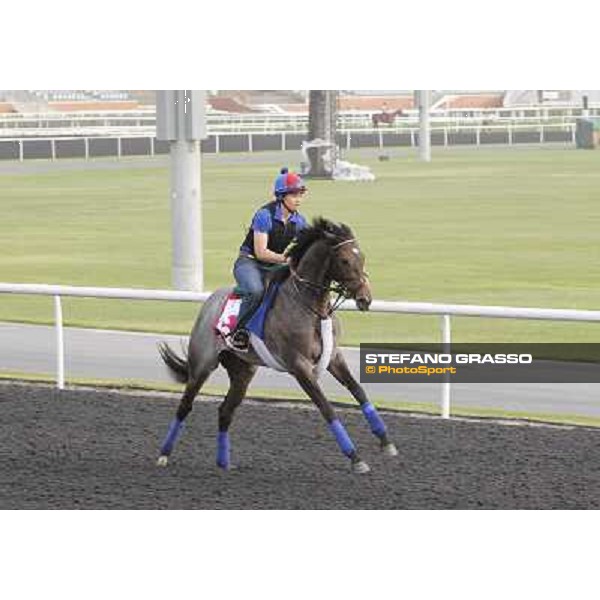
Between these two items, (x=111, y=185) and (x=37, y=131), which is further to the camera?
(x=37, y=131)

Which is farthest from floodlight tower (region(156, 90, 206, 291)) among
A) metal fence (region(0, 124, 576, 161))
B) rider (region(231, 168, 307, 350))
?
metal fence (region(0, 124, 576, 161))

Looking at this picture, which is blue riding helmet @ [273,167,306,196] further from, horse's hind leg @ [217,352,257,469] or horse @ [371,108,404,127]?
horse @ [371,108,404,127]

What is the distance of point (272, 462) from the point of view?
10258 mm

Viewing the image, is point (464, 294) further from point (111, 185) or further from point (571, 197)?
point (111, 185)

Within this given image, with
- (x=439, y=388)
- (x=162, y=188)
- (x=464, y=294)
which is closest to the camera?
(x=439, y=388)

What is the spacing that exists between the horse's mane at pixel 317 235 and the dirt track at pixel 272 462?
4.33ft

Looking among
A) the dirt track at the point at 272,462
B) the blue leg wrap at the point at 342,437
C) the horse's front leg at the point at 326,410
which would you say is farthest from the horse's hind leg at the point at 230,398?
the blue leg wrap at the point at 342,437

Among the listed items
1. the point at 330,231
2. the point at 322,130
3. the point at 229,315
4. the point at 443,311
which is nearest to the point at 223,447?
the point at 229,315

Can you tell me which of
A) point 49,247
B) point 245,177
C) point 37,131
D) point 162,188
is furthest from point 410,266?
point 37,131

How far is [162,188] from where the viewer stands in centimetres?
3759

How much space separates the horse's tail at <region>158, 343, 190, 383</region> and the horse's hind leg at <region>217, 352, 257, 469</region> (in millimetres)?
659

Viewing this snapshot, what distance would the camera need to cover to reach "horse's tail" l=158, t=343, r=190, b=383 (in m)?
10.7

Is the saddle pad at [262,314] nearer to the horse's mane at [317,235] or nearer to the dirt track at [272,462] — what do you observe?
the horse's mane at [317,235]

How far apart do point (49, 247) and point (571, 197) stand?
41.3 ft
